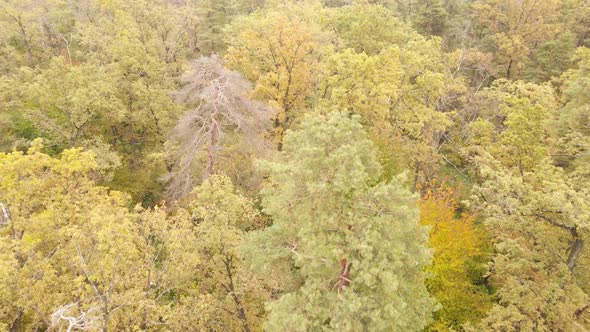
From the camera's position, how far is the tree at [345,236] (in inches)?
404

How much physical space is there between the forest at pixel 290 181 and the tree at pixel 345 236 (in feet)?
0.22

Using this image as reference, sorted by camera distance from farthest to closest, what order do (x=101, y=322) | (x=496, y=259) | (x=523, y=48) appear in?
(x=523, y=48) → (x=496, y=259) → (x=101, y=322)

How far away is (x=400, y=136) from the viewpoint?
2633 cm

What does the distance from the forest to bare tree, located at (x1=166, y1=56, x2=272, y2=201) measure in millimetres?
124

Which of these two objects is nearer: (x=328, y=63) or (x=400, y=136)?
(x=328, y=63)

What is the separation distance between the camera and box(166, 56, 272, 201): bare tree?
19.6 m

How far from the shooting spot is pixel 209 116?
2072cm

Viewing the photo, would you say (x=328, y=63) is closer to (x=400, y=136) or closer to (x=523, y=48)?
(x=400, y=136)

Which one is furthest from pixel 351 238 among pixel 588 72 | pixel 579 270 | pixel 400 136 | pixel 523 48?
pixel 523 48

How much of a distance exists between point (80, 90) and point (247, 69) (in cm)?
1059

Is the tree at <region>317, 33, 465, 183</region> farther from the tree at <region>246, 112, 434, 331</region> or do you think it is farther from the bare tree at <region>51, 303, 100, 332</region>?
the bare tree at <region>51, 303, 100, 332</region>

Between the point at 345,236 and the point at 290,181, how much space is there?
226 centimetres

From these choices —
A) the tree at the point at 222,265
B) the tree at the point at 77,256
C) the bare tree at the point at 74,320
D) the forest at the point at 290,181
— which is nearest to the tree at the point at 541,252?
the forest at the point at 290,181

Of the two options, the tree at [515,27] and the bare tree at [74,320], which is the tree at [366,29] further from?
the bare tree at [74,320]
